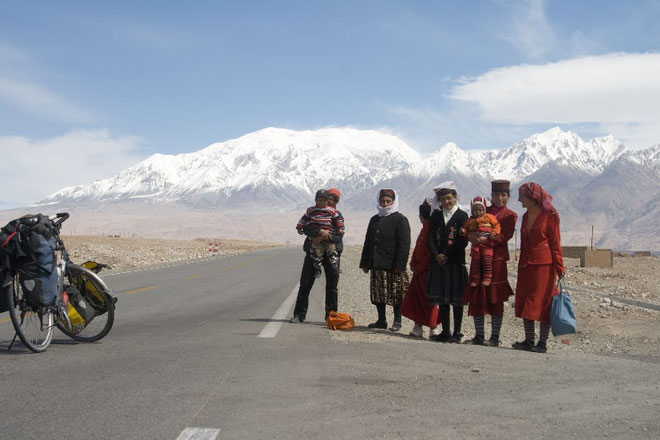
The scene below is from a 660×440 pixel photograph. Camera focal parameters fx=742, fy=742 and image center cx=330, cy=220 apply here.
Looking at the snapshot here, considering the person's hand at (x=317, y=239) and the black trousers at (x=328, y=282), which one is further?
the black trousers at (x=328, y=282)

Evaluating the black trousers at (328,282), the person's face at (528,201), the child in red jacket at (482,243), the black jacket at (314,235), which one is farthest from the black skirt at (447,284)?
the black trousers at (328,282)

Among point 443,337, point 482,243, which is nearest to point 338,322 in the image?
point 443,337

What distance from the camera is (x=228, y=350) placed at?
300 inches

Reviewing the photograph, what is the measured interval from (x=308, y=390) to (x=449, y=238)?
3.58m

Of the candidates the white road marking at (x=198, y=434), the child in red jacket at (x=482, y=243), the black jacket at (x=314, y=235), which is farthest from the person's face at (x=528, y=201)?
the white road marking at (x=198, y=434)

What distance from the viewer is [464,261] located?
9.01 metres

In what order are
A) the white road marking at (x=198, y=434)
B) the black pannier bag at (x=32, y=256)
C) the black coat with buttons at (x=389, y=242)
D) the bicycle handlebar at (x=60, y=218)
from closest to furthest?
1. the white road marking at (x=198, y=434)
2. the black pannier bag at (x=32, y=256)
3. the bicycle handlebar at (x=60, y=218)
4. the black coat with buttons at (x=389, y=242)

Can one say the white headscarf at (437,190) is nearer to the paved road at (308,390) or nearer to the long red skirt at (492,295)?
the long red skirt at (492,295)

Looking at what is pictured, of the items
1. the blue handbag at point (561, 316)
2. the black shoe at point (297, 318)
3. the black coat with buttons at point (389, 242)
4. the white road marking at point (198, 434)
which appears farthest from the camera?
the black shoe at point (297, 318)

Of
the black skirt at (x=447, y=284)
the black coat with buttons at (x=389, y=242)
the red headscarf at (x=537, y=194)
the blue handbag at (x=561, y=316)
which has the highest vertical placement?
the red headscarf at (x=537, y=194)

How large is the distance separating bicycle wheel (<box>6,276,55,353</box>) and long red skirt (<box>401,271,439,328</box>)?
4.17m

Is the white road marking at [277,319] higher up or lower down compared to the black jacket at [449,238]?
lower down

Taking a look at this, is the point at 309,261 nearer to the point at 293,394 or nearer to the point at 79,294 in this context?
the point at 79,294

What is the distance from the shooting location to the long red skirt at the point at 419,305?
29.8 feet
